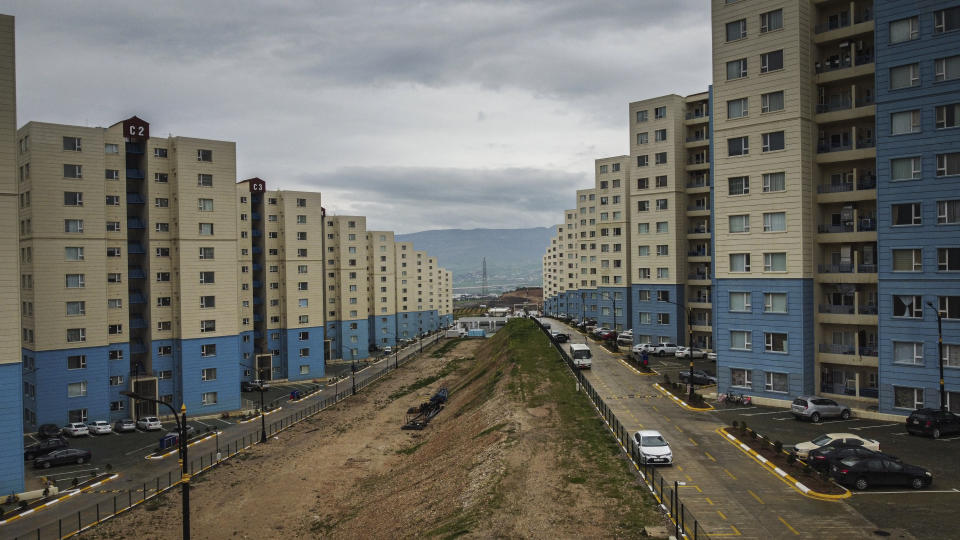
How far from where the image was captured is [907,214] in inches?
1663

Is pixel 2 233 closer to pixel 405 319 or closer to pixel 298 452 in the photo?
pixel 298 452

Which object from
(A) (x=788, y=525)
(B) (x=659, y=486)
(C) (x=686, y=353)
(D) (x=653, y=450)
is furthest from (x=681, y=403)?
(C) (x=686, y=353)

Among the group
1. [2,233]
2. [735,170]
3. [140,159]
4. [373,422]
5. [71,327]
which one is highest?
[140,159]

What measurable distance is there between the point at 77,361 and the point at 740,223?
64.6 m

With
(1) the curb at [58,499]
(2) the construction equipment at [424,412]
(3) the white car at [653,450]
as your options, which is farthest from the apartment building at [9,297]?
(3) the white car at [653,450]

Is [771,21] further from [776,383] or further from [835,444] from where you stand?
[835,444]

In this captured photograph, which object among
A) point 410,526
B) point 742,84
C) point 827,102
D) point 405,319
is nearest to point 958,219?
point 827,102

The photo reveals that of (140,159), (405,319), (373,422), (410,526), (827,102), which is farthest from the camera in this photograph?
(405,319)

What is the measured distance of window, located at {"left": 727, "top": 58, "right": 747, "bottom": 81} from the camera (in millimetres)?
50719

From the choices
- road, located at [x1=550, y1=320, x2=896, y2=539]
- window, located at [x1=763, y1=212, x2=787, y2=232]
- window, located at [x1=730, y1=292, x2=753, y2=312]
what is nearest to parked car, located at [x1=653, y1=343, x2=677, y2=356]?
window, located at [x1=730, y1=292, x2=753, y2=312]

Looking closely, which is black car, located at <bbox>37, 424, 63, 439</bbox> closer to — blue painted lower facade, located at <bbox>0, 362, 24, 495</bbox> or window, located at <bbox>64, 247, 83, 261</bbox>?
window, located at <bbox>64, 247, 83, 261</bbox>

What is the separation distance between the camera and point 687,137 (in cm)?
7938

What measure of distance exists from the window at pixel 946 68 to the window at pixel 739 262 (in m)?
18.0

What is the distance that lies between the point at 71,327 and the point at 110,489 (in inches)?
957
